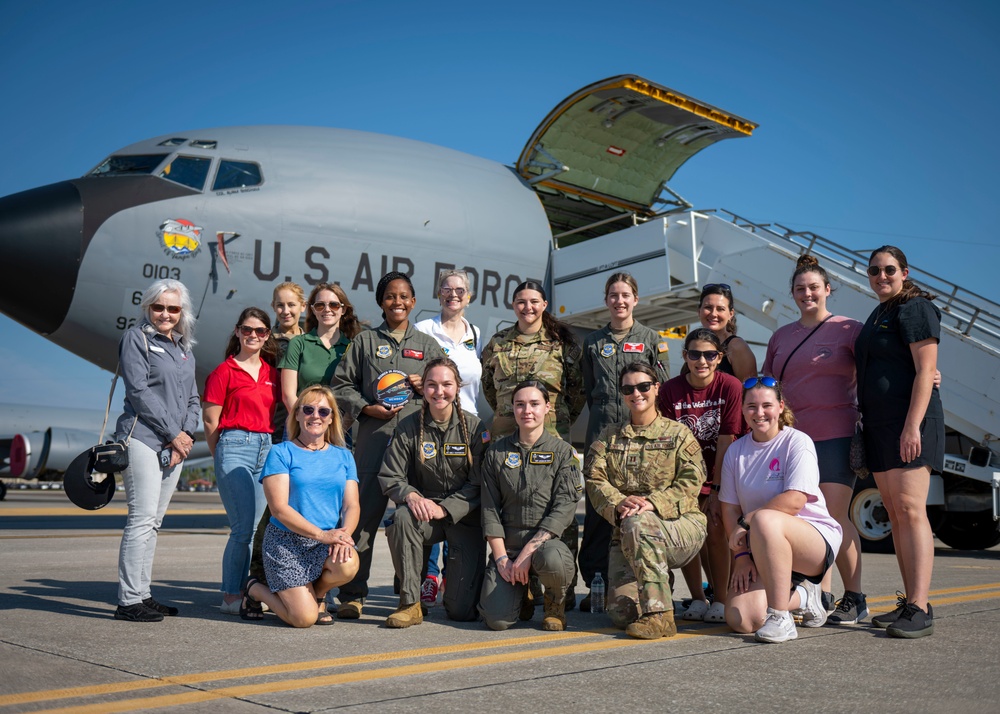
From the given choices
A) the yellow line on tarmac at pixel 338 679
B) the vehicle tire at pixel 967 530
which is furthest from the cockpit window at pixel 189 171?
the vehicle tire at pixel 967 530

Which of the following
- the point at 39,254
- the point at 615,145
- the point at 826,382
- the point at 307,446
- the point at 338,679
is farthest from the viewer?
the point at 615,145

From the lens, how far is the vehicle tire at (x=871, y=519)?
32.1 feet

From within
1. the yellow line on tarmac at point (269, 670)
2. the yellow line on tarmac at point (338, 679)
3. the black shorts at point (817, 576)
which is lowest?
the yellow line on tarmac at point (338, 679)

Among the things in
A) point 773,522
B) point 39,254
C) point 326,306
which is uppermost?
point 39,254

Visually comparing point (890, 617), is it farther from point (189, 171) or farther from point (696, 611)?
point (189, 171)

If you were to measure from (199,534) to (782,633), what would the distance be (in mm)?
9129

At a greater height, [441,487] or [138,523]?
[441,487]

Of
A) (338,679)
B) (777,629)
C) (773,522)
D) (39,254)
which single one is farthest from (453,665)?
(39,254)

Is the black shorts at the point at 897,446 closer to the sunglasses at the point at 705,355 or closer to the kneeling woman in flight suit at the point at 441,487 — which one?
the sunglasses at the point at 705,355

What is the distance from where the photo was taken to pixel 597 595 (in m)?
5.59

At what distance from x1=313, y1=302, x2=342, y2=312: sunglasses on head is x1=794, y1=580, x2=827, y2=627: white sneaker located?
3.36 meters

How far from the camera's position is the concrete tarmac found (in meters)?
3.12

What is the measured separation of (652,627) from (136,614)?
277 cm

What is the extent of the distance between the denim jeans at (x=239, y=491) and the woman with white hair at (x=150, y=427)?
1.32 ft
